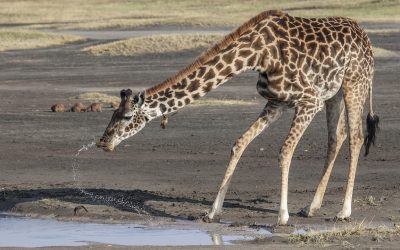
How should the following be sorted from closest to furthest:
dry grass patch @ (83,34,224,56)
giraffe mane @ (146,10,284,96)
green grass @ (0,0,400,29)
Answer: giraffe mane @ (146,10,284,96) → dry grass patch @ (83,34,224,56) → green grass @ (0,0,400,29)

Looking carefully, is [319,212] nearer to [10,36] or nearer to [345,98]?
[345,98]

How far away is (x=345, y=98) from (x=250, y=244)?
8.27ft

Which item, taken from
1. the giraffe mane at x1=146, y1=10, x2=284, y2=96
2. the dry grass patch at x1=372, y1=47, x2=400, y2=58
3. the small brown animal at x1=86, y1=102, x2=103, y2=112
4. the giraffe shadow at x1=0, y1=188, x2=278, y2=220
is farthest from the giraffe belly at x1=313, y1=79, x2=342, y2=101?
the dry grass patch at x1=372, y1=47, x2=400, y2=58

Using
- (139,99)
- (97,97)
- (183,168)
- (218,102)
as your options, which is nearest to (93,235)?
(139,99)

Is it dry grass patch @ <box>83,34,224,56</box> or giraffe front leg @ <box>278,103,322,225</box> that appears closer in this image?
giraffe front leg @ <box>278,103,322,225</box>

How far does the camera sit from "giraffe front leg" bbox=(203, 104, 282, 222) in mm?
11977

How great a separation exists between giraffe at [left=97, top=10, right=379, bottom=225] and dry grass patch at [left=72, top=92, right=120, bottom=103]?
11.4 metres

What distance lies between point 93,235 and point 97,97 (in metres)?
13.2

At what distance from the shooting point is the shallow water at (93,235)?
1073 centimetres

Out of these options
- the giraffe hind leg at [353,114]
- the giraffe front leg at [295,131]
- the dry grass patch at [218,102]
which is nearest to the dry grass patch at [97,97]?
the dry grass patch at [218,102]

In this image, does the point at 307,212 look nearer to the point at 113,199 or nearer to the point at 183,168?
the point at 113,199

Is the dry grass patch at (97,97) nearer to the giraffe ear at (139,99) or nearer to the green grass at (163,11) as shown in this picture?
the giraffe ear at (139,99)

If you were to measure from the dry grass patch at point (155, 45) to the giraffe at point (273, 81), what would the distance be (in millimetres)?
24909

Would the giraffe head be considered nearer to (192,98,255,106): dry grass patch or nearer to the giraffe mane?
the giraffe mane
